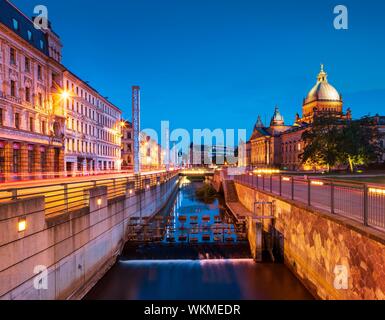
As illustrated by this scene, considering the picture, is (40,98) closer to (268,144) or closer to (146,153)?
(146,153)

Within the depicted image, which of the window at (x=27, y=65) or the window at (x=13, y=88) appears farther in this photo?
the window at (x=27, y=65)

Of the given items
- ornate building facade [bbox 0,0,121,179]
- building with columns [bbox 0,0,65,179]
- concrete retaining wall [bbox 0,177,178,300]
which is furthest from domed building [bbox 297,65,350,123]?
concrete retaining wall [bbox 0,177,178,300]

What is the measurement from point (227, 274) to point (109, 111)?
64.3 m

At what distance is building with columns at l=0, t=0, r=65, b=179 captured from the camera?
3119 cm

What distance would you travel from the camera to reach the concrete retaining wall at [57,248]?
8250mm

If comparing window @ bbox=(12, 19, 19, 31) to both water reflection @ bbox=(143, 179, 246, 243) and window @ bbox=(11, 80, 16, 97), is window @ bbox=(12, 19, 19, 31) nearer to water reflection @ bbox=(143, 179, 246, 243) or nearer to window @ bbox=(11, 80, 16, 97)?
window @ bbox=(11, 80, 16, 97)

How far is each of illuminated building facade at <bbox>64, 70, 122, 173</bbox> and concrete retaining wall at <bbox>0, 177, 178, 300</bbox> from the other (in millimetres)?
31403

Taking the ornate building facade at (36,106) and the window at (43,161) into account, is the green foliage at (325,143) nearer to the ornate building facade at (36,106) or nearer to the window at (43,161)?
the ornate building facade at (36,106)

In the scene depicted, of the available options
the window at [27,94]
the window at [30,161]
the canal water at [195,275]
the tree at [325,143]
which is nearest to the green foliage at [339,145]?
the tree at [325,143]

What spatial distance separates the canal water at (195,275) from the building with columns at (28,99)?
64.6 feet

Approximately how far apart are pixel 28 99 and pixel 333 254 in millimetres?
36015

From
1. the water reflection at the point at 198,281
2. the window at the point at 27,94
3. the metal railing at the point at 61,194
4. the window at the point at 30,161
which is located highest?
the window at the point at 27,94
